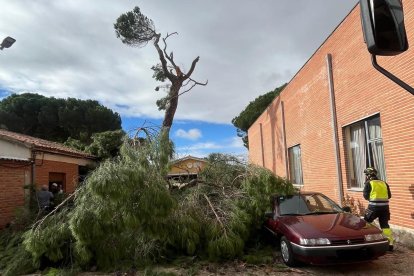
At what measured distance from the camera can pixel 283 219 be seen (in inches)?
313

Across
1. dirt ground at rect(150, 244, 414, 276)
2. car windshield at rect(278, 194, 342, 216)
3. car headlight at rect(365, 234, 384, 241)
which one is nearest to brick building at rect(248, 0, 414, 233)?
dirt ground at rect(150, 244, 414, 276)

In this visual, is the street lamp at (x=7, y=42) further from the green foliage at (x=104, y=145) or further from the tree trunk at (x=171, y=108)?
the tree trunk at (x=171, y=108)

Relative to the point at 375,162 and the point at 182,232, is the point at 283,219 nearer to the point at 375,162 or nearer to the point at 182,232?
the point at 182,232

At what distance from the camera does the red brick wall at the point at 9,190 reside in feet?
40.5

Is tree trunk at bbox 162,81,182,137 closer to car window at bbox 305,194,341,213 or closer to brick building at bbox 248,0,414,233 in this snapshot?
brick building at bbox 248,0,414,233

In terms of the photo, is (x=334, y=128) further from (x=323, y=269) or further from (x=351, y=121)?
(x=323, y=269)

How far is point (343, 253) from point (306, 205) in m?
1.99

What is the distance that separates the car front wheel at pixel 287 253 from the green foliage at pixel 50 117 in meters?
27.0

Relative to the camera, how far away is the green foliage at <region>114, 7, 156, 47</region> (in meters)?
23.6

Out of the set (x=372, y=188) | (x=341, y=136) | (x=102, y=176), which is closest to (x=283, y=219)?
(x=372, y=188)

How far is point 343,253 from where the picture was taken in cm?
654

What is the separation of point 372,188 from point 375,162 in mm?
2039

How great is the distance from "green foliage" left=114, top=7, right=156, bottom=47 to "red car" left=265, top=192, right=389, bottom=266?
18.4 metres

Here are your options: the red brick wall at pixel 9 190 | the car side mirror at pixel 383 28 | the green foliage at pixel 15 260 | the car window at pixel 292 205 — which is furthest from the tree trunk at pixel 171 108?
the car side mirror at pixel 383 28
